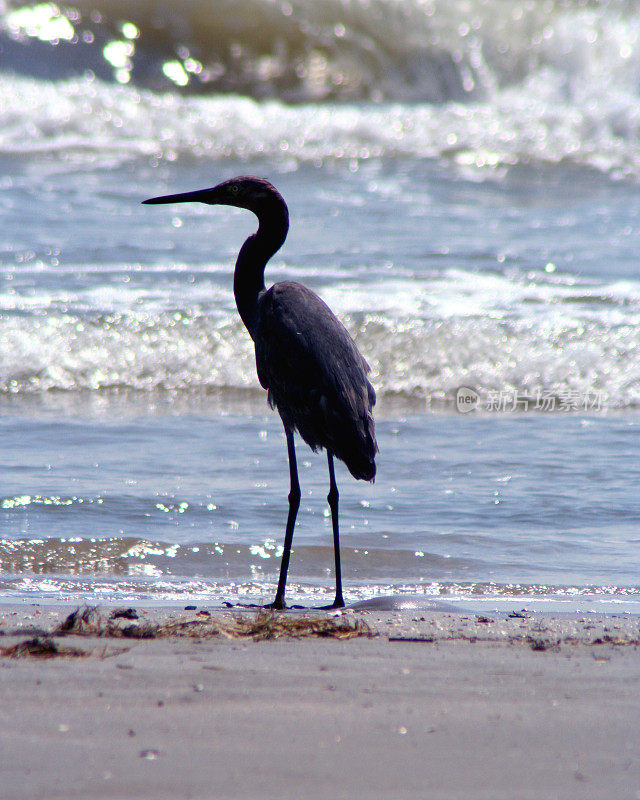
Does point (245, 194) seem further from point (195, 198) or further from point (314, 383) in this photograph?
point (314, 383)

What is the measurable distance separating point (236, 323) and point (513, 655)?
16.9 feet

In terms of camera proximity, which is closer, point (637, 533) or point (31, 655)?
point (31, 655)

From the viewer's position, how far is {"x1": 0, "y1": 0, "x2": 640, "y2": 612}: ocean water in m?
4.11

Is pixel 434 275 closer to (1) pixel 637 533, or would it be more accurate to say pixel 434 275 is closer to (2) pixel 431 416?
(2) pixel 431 416

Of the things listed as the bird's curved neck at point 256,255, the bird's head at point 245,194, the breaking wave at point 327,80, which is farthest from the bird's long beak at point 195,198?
the breaking wave at point 327,80

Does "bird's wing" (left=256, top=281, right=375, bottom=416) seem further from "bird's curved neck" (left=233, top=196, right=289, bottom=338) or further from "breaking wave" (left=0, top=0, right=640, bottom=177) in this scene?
"breaking wave" (left=0, top=0, right=640, bottom=177)

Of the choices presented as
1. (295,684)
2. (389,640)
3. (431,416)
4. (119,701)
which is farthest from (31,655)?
(431,416)

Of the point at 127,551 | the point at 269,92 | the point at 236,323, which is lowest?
the point at 127,551

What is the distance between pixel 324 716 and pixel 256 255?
7.50 ft

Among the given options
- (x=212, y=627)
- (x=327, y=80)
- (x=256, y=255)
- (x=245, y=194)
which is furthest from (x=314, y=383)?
(x=327, y=80)

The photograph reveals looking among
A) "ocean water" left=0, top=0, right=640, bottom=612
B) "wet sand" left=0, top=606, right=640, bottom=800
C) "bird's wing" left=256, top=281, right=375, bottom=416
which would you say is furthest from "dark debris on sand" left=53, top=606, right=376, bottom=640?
"bird's wing" left=256, top=281, right=375, bottom=416

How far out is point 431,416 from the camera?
6316 millimetres

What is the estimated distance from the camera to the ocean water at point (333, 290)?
4.11m

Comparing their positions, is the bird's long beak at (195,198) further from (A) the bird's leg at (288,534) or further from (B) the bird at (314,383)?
(A) the bird's leg at (288,534)
